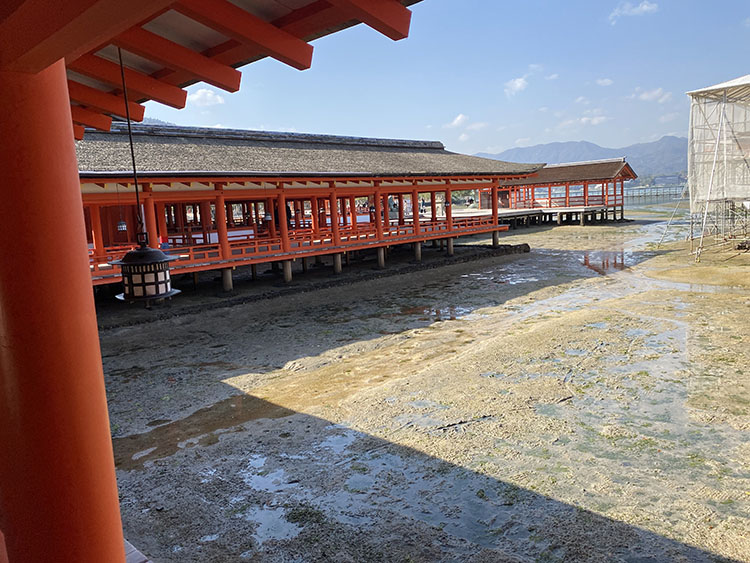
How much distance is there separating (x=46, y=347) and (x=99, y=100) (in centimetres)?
301

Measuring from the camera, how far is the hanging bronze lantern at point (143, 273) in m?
4.37

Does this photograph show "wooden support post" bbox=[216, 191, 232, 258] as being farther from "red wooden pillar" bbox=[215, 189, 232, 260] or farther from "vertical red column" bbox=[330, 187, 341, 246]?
"vertical red column" bbox=[330, 187, 341, 246]

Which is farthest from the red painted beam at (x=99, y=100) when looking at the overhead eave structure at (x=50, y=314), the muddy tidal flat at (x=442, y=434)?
the muddy tidal flat at (x=442, y=434)

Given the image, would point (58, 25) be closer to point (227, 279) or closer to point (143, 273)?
point (143, 273)

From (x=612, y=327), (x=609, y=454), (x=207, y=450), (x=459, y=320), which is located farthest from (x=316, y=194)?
(x=609, y=454)

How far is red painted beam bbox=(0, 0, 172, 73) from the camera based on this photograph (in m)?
1.85

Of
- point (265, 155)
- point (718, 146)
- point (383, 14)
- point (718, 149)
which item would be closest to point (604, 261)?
point (718, 146)

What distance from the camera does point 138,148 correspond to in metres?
14.8

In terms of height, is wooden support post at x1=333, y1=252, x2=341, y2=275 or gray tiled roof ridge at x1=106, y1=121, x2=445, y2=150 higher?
gray tiled roof ridge at x1=106, y1=121, x2=445, y2=150

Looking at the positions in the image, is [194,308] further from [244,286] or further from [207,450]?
[207,450]

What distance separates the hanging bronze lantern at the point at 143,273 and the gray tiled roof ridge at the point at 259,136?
11.3 meters

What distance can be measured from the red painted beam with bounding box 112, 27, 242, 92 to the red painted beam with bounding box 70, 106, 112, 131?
1771 millimetres

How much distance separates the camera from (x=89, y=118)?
506cm

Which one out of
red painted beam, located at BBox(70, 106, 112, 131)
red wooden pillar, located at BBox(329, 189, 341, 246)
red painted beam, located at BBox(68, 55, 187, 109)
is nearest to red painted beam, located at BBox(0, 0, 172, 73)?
red painted beam, located at BBox(68, 55, 187, 109)
